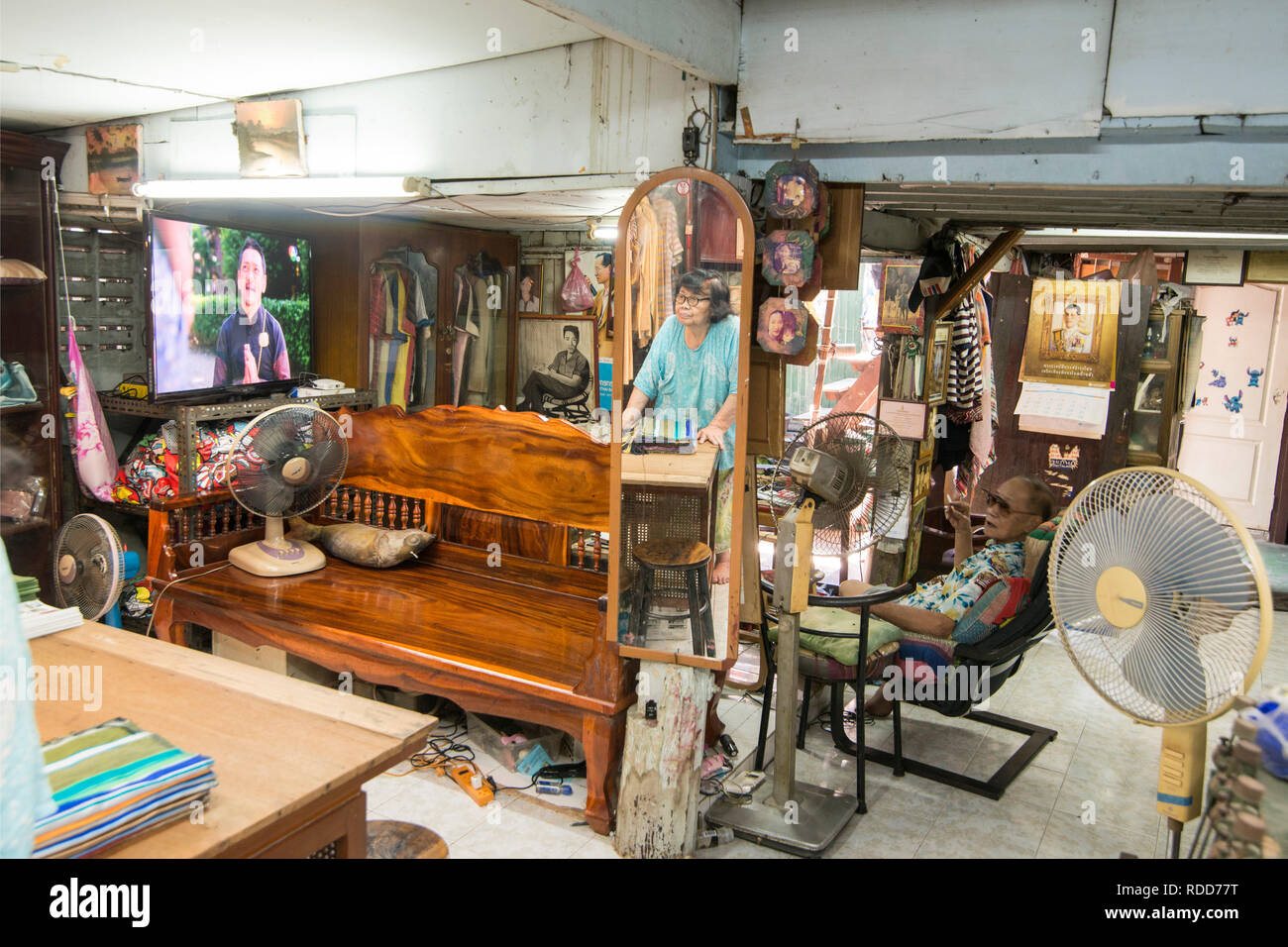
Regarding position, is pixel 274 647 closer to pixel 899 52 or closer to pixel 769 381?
pixel 769 381

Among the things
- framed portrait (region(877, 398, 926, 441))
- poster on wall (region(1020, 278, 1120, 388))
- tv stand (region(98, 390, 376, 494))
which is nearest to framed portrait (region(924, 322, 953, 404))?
framed portrait (region(877, 398, 926, 441))

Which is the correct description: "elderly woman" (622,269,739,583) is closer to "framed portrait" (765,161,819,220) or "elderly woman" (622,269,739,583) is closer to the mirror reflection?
the mirror reflection

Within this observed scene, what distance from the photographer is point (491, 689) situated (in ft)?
11.2

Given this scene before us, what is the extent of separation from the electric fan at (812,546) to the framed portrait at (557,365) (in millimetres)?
4031

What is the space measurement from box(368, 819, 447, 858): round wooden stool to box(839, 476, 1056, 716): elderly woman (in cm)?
191

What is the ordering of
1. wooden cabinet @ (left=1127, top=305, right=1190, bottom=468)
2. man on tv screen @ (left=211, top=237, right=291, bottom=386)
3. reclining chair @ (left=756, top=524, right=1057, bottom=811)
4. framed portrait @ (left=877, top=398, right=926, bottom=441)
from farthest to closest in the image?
wooden cabinet @ (left=1127, top=305, right=1190, bottom=468) → framed portrait @ (left=877, top=398, right=926, bottom=441) → man on tv screen @ (left=211, top=237, right=291, bottom=386) → reclining chair @ (left=756, top=524, right=1057, bottom=811)

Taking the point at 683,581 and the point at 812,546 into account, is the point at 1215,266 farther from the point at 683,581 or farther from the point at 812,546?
the point at 683,581

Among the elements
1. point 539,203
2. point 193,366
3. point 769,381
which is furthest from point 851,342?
point 193,366

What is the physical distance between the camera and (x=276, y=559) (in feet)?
14.4

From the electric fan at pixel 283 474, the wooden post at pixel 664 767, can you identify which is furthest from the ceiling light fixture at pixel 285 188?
the wooden post at pixel 664 767

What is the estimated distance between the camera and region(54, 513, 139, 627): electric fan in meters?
3.87

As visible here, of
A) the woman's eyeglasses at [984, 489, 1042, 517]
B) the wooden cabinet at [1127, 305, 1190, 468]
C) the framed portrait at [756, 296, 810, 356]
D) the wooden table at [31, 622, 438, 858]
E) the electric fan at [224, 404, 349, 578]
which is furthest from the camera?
the wooden cabinet at [1127, 305, 1190, 468]

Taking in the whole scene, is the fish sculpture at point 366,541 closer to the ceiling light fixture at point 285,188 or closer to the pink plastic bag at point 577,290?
the ceiling light fixture at point 285,188

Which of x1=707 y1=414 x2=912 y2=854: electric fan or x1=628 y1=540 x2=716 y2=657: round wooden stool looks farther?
x1=707 y1=414 x2=912 y2=854: electric fan
